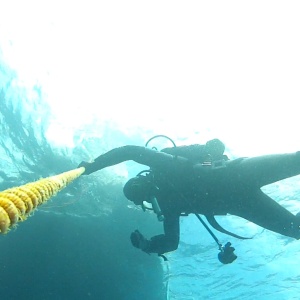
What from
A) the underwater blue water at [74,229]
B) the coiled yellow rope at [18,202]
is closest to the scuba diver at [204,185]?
the coiled yellow rope at [18,202]

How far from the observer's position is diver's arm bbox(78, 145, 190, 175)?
581 centimetres

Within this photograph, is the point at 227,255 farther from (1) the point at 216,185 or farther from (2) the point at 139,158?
(2) the point at 139,158

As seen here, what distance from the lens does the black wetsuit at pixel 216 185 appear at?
5297 mm

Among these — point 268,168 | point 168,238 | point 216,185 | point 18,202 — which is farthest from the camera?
point 168,238

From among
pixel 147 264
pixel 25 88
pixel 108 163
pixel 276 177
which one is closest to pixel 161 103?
pixel 25 88

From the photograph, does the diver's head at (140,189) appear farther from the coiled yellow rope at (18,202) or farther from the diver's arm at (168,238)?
the coiled yellow rope at (18,202)

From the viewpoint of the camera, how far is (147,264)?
18.5 metres

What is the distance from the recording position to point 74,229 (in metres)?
17.3

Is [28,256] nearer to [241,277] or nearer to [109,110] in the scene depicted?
[109,110]

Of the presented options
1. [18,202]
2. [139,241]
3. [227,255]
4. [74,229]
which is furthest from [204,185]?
[74,229]

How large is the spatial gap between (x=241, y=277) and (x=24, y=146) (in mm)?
20049

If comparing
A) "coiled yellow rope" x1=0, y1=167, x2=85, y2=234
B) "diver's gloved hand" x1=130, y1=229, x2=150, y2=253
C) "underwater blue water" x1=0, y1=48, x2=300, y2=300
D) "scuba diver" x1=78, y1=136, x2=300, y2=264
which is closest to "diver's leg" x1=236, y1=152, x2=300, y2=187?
"scuba diver" x1=78, y1=136, x2=300, y2=264

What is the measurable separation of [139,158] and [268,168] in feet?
7.87

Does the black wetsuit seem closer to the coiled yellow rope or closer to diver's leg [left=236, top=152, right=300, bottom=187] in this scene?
diver's leg [left=236, top=152, right=300, bottom=187]
